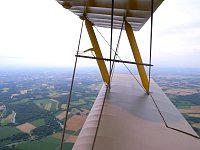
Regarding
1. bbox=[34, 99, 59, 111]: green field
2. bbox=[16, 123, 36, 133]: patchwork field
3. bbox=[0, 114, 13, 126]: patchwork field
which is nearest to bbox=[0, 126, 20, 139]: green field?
bbox=[16, 123, 36, 133]: patchwork field

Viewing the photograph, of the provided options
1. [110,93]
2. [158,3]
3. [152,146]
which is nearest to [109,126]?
[152,146]

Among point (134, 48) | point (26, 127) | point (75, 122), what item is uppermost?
point (134, 48)

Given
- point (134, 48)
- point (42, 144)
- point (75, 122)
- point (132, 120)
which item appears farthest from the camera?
point (75, 122)

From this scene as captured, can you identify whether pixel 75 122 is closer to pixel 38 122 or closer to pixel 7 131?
pixel 38 122

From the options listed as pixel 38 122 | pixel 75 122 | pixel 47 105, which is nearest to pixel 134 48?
pixel 75 122

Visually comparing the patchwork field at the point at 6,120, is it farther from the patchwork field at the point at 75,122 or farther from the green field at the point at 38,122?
the patchwork field at the point at 75,122

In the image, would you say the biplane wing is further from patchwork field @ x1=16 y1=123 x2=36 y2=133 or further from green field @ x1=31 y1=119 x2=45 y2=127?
green field @ x1=31 y1=119 x2=45 y2=127
